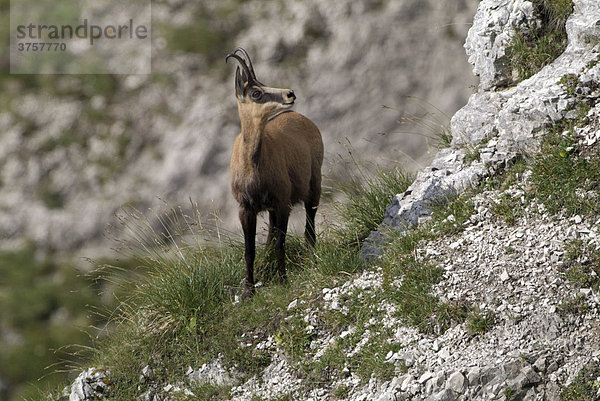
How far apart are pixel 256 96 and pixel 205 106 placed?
12809 mm

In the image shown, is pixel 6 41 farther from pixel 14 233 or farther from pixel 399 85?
pixel 399 85

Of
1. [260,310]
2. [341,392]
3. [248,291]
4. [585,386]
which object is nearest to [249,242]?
[248,291]

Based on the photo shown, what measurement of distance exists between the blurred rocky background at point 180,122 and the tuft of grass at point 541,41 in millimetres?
8964

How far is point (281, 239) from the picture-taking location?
8094 mm

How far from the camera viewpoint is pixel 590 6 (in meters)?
7.91

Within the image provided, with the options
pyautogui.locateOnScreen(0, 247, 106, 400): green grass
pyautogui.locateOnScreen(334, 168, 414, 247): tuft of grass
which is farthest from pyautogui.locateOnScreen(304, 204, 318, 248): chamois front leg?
pyautogui.locateOnScreen(0, 247, 106, 400): green grass

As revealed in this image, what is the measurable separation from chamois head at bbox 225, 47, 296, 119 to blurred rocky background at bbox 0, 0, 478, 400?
926 cm

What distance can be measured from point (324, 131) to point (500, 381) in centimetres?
1322

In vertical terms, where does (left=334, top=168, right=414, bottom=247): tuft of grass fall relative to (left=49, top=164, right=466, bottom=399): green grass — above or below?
above

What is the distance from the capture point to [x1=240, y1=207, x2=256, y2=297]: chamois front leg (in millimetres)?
7910

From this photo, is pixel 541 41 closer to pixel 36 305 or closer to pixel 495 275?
pixel 495 275

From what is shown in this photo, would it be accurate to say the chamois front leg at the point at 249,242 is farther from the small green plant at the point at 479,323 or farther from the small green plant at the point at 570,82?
the small green plant at the point at 570,82

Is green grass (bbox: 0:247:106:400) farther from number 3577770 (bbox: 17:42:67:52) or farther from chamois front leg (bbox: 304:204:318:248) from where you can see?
chamois front leg (bbox: 304:204:318:248)

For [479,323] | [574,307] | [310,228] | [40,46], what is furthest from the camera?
[40,46]
